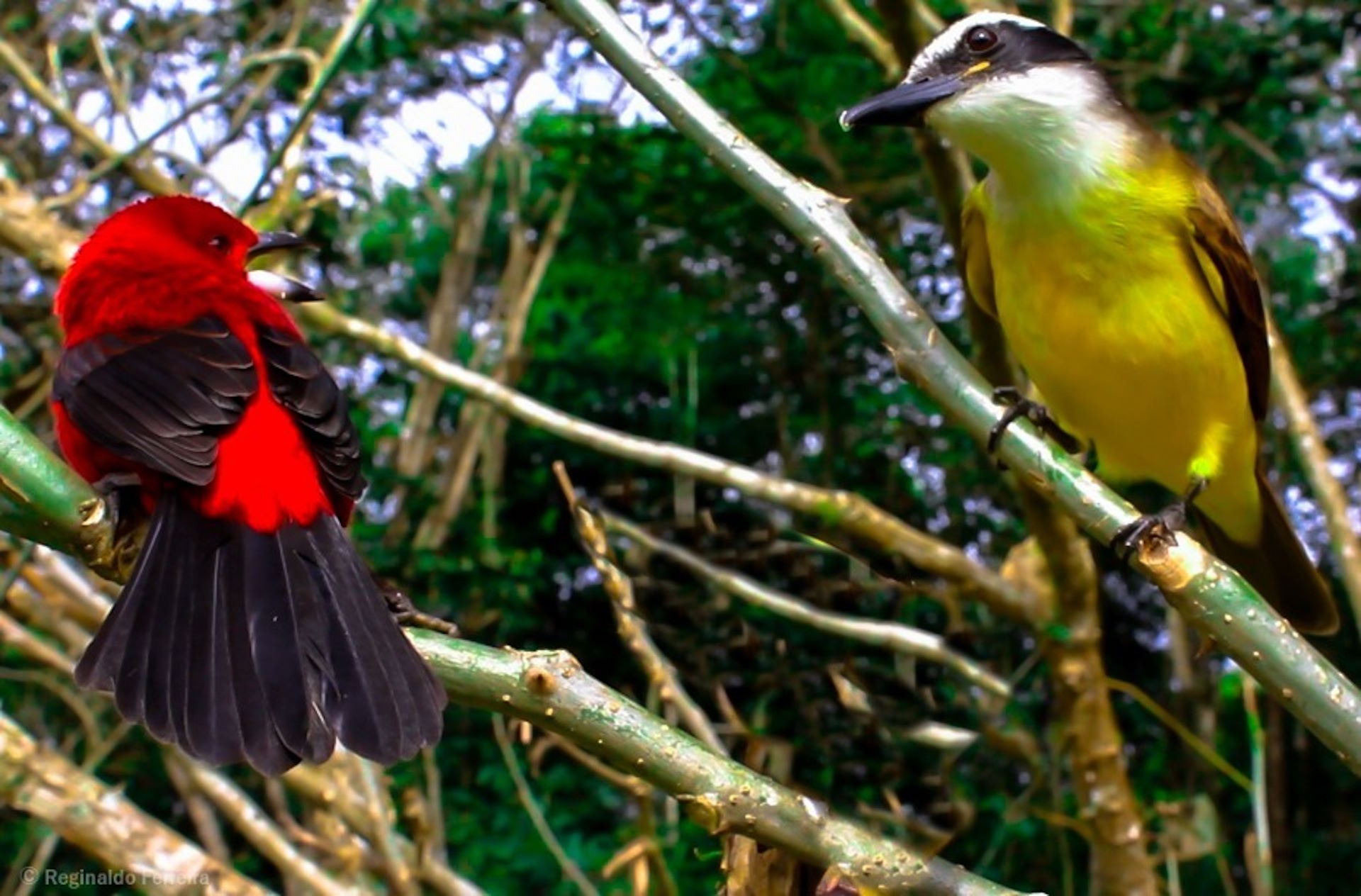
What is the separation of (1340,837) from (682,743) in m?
8.84

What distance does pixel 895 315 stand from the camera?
164 cm

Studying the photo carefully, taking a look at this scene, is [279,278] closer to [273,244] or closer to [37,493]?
[273,244]

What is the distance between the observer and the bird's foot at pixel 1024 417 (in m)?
1.61

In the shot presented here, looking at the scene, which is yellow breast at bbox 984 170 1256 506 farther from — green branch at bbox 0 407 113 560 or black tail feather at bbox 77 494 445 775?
green branch at bbox 0 407 113 560

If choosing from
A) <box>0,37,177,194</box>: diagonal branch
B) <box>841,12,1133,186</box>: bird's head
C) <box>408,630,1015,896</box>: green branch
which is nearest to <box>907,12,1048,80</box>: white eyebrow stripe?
<box>841,12,1133,186</box>: bird's head

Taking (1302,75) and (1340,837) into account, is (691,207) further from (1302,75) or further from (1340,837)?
(1340,837)

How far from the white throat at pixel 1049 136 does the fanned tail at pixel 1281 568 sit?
36.6 inches

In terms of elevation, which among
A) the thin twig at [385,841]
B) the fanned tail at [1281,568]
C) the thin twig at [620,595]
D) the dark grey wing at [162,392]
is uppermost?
the fanned tail at [1281,568]

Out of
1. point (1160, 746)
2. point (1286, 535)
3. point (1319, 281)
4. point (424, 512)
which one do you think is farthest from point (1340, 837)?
point (1286, 535)

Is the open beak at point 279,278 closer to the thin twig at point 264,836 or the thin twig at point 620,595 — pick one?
the thin twig at point 620,595

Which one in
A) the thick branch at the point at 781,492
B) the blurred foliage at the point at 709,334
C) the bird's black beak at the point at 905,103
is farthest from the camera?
the blurred foliage at the point at 709,334

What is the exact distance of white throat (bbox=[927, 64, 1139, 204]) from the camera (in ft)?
8.28

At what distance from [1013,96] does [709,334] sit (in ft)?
18.1

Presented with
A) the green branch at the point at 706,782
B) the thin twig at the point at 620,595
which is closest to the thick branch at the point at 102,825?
the thin twig at the point at 620,595
